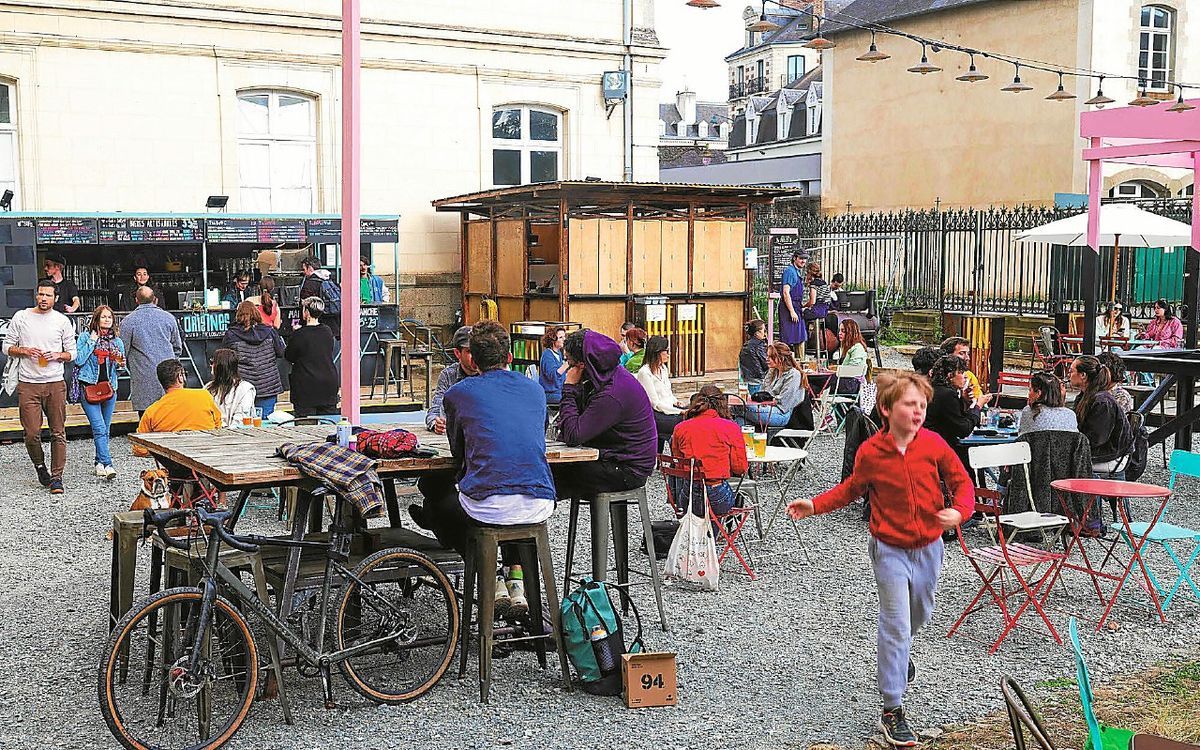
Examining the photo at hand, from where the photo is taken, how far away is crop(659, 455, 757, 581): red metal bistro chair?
7.52 metres

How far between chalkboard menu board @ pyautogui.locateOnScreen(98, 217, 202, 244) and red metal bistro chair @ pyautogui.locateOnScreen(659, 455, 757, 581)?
953cm

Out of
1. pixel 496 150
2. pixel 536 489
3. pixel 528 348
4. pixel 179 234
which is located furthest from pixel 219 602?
pixel 496 150

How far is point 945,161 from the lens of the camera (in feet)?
105

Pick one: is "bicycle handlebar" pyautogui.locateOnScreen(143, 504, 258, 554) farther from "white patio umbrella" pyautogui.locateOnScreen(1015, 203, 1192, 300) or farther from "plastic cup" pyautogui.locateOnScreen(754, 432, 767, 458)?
"white patio umbrella" pyautogui.locateOnScreen(1015, 203, 1192, 300)

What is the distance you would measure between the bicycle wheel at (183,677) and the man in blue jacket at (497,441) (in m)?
1.17

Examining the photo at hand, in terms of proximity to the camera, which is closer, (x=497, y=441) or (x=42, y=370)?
(x=497, y=441)

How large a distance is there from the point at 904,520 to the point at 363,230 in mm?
12738

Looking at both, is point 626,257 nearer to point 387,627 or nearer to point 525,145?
point 525,145

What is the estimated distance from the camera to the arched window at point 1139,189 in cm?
2897

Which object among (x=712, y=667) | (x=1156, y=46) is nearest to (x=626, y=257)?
(x=712, y=667)

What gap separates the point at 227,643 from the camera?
16.4 feet

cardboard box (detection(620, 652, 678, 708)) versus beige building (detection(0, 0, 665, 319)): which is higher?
beige building (detection(0, 0, 665, 319))

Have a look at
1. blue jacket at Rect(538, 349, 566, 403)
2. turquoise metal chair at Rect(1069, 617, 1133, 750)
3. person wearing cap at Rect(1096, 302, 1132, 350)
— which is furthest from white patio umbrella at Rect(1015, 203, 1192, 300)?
turquoise metal chair at Rect(1069, 617, 1133, 750)

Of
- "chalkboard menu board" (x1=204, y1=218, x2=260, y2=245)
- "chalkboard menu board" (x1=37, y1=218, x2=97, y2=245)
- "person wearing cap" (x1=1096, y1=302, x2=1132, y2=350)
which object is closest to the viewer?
"chalkboard menu board" (x1=37, y1=218, x2=97, y2=245)
